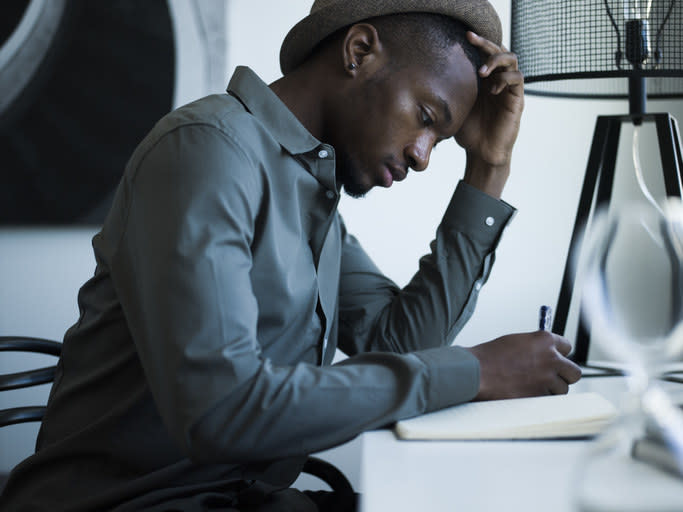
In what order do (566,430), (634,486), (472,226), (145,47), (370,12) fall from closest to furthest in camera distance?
(634,486) < (566,430) < (370,12) < (472,226) < (145,47)

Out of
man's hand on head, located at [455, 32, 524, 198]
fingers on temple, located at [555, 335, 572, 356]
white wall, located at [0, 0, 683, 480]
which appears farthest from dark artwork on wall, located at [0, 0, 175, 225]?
fingers on temple, located at [555, 335, 572, 356]

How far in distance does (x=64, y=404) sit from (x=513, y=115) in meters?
0.89

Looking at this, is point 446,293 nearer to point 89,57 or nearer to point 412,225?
point 412,225

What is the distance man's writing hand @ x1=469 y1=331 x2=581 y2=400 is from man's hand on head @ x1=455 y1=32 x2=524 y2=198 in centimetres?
48

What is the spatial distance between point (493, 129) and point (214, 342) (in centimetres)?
81

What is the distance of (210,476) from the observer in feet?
2.91

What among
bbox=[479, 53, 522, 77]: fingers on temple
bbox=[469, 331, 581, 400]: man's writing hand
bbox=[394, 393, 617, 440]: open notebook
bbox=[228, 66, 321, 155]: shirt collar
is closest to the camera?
bbox=[394, 393, 617, 440]: open notebook

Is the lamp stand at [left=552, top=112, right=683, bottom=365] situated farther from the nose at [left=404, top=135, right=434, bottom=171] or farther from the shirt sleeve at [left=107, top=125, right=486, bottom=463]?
the shirt sleeve at [left=107, top=125, right=486, bottom=463]

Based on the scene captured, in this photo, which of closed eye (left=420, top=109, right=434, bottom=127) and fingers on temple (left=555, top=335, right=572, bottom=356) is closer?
fingers on temple (left=555, top=335, right=572, bottom=356)

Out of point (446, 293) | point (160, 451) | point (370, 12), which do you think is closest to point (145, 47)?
point (370, 12)

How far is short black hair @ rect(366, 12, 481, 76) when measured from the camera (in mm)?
1033

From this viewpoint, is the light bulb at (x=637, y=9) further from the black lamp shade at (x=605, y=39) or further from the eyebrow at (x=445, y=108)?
the eyebrow at (x=445, y=108)

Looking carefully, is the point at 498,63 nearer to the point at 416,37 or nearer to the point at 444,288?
the point at 416,37

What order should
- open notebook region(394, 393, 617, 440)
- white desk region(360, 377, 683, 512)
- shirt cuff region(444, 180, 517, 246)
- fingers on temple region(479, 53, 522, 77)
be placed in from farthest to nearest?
shirt cuff region(444, 180, 517, 246) < fingers on temple region(479, 53, 522, 77) < open notebook region(394, 393, 617, 440) < white desk region(360, 377, 683, 512)
